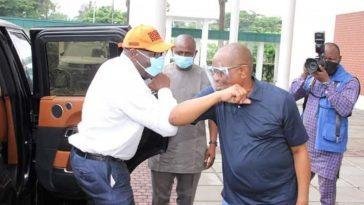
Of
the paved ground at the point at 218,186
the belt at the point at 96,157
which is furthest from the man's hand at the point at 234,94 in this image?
the paved ground at the point at 218,186

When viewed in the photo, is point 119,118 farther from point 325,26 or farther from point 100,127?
point 325,26

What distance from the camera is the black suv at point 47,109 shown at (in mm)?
3684

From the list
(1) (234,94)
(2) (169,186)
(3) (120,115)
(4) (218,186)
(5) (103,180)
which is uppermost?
(1) (234,94)

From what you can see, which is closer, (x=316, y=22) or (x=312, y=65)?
(x=312, y=65)

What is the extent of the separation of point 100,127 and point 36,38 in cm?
109

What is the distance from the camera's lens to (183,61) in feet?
13.3

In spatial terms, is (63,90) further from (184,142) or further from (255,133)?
(255,133)

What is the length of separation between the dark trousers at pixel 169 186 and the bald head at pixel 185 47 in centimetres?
94

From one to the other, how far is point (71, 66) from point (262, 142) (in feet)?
5.73

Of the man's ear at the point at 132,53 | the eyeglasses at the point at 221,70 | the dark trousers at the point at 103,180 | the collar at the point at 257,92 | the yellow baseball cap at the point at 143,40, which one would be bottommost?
the dark trousers at the point at 103,180

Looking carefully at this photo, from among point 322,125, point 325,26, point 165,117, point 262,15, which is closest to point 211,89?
point 165,117

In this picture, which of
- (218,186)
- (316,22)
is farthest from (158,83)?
(316,22)

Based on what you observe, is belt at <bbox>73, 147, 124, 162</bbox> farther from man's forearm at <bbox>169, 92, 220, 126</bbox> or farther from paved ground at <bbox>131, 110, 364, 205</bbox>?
paved ground at <bbox>131, 110, 364, 205</bbox>

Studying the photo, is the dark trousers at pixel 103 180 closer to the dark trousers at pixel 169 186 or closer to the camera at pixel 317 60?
the dark trousers at pixel 169 186
